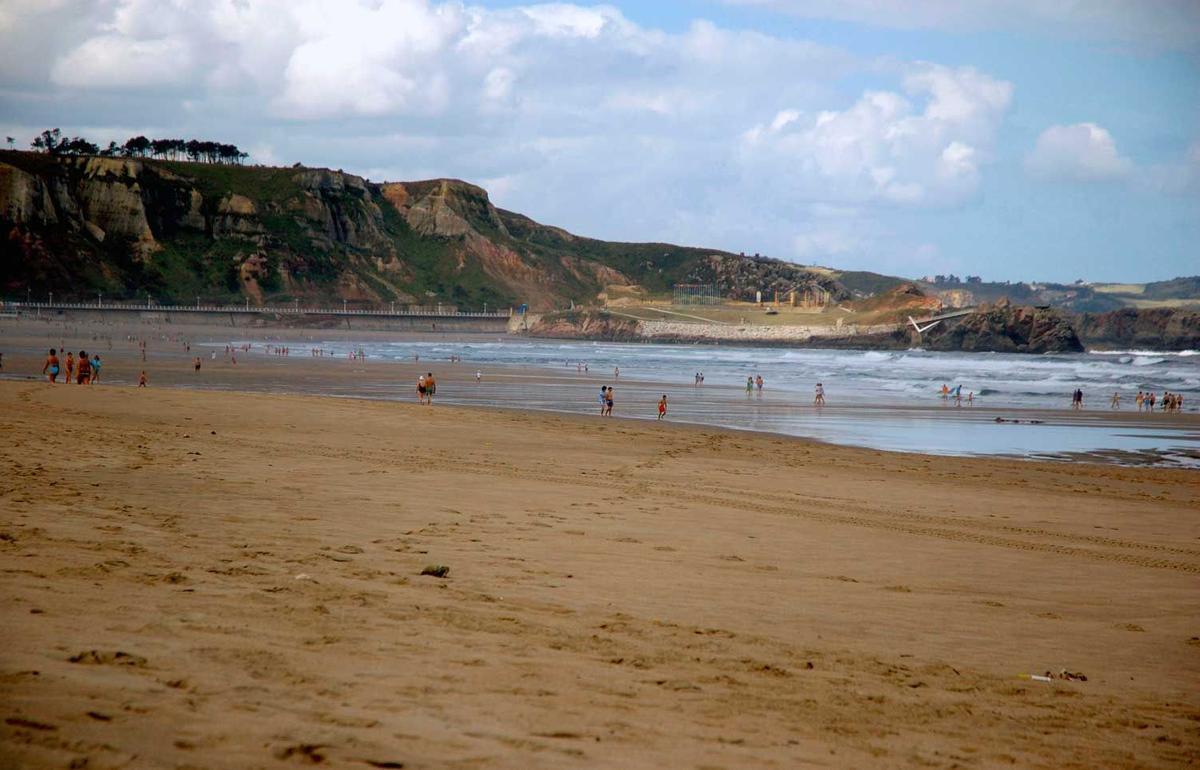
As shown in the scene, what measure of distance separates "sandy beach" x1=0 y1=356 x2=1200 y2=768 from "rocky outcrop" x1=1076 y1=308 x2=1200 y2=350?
11876cm

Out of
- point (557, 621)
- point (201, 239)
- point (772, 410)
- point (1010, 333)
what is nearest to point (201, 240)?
point (201, 239)

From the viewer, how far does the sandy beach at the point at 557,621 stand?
3.88 metres

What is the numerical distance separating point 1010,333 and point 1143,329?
32.2m

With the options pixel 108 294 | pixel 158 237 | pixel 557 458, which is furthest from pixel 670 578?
pixel 158 237

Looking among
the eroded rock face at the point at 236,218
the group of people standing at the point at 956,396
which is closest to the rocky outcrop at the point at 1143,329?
the group of people standing at the point at 956,396

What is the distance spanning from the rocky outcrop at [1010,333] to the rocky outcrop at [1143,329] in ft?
47.7

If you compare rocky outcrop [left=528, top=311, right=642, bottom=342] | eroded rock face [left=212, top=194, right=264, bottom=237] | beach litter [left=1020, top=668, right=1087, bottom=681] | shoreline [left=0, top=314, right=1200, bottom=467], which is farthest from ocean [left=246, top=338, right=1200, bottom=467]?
eroded rock face [left=212, top=194, right=264, bottom=237]

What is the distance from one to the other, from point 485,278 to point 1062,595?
638 feet

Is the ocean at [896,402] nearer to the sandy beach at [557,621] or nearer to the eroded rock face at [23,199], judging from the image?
the sandy beach at [557,621]

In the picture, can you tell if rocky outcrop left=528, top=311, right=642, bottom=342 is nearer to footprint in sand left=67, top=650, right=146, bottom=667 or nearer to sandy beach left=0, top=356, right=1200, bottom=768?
sandy beach left=0, top=356, right=1200, bottom=768

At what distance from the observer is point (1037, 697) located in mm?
5430

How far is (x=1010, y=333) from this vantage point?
112 m

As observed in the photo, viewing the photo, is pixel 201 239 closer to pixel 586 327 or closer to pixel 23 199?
pixel 23 199

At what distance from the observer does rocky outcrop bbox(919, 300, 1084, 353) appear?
109 metres
